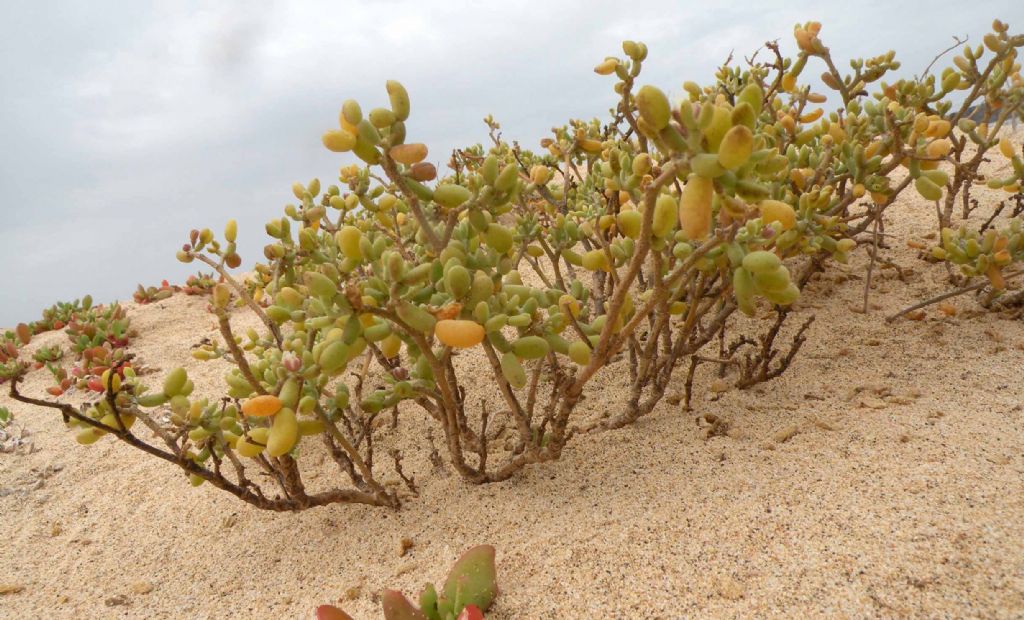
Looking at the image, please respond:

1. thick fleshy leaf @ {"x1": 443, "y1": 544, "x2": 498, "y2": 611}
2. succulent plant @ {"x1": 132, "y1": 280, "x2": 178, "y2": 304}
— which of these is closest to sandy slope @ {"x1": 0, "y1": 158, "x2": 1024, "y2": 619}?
thick fleshy leaf @ {"x1": 443, "y1": 544, "x2": 498, "y2": 611}

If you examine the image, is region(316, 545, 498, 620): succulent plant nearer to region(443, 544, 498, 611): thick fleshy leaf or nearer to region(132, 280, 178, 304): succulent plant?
region(443, 544, 498, 611): thick fleshy leaf

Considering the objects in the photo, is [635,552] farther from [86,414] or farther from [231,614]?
[86,414]

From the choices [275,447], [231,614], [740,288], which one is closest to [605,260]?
[740,288]

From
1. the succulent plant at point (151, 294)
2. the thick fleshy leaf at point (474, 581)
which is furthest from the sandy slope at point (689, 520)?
the succulent plant at point (151, 294)

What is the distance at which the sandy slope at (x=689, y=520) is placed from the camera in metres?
1.24

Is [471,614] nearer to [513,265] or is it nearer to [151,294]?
[513,265]

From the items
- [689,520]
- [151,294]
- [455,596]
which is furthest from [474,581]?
[151,294]

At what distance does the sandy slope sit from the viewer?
4.06ft

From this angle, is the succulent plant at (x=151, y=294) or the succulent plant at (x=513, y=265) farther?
the succulent plant at (x=151, y=294)

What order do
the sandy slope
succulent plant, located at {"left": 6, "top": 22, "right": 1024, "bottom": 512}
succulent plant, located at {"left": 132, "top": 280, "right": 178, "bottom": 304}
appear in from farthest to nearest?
1. succulent plant, located at {"left": 132, "top": 280, "right": 178, "bottom": 304}
2. the sandy slope
3. succulent plant, located at {"left": 6, "top": 22, "right": 1024, "bottom": 512}

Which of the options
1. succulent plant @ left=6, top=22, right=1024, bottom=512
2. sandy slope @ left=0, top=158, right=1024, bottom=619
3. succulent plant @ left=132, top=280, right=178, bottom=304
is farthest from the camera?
succulent plant @ left=132, top=280, right=178, bottom=304

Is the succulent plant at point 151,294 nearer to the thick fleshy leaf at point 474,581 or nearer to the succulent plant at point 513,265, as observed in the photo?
the succulent plant at point 513,265

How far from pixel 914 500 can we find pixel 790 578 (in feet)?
1.26

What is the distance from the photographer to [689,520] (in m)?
1.46
